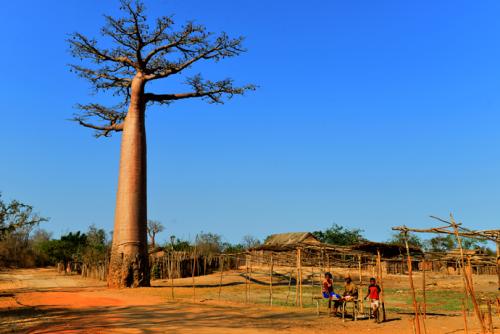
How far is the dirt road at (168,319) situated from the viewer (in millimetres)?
6793

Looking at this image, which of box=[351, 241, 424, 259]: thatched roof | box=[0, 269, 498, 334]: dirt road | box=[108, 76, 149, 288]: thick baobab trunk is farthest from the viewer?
box=[351, 241, 424, 259]: thatched roof

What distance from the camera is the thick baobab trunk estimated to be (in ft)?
45.5

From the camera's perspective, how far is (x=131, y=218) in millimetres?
14023

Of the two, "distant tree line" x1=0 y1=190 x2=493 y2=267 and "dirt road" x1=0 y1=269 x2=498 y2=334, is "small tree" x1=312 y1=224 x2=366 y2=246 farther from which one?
"dirt road" x1=0 y1=269 x2=498 y2=334

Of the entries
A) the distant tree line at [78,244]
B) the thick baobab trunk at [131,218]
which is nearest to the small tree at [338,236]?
the distant tree line at [78,244]

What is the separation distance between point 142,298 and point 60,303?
1.84 meters

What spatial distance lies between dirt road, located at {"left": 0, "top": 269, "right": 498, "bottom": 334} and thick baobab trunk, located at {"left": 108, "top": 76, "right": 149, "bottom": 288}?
2.89 m

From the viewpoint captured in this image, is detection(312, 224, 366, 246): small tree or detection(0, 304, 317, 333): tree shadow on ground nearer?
detection(0, 304, 317, 333): tree shadow on ground

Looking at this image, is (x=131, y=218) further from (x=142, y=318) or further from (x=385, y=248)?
(x=385, y=248)

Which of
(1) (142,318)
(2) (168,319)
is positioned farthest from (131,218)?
(2) (168,319)

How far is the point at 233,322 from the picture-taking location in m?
7.52

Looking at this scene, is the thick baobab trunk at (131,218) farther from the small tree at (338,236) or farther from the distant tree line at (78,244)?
the small tree at (338,236)

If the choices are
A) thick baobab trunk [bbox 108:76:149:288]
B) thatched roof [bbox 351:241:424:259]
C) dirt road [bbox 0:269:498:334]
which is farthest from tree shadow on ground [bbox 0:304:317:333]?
thatched roof [bbox 351:241:424:259]

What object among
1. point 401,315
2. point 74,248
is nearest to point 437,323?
point 401,315
